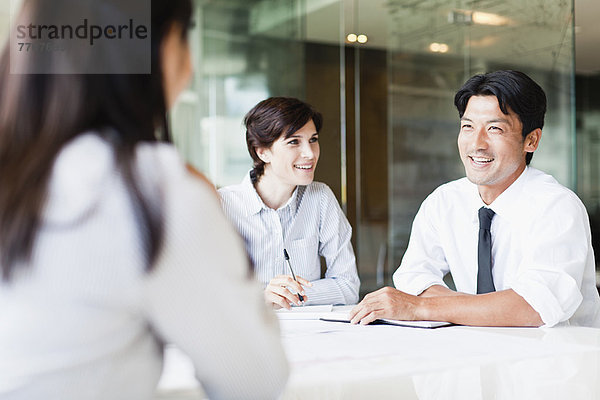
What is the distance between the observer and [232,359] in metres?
0.64

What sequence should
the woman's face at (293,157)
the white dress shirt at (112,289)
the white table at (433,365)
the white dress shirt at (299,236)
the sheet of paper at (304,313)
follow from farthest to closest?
the woman's face at (293,157) → the white dress shirt at (299,236) → the sheet of paper at (304,313) → the white table at (433,365) → the white dress shirt at (112,289)

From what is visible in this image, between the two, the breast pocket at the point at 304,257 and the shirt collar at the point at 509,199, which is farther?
the breast pocket at the point at 304,257

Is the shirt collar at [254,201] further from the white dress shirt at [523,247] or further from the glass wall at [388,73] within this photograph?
the glass wall at [388,73]

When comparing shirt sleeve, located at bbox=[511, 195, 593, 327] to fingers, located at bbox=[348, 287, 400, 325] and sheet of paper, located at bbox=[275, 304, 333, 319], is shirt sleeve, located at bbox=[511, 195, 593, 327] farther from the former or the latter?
sheet of paper, located at bbox=[275, 304, 333, 319]

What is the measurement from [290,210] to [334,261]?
0.27 m

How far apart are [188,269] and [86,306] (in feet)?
0.34

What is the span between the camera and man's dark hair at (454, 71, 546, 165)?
2.05 m

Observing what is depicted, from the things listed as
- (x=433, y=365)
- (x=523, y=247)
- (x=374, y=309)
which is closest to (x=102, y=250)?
(x=433, y=365)

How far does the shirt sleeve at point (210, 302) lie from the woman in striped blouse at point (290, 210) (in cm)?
163

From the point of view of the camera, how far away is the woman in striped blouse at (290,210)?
2.43 meters

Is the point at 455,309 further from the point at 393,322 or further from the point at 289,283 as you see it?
the point at 289,283

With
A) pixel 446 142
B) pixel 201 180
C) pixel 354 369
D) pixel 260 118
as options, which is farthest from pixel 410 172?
pixel 201 180

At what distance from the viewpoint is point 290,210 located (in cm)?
255

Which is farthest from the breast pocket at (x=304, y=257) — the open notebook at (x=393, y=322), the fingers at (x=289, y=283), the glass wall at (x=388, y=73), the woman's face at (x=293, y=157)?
the glass wall at (x=388, y=73)
